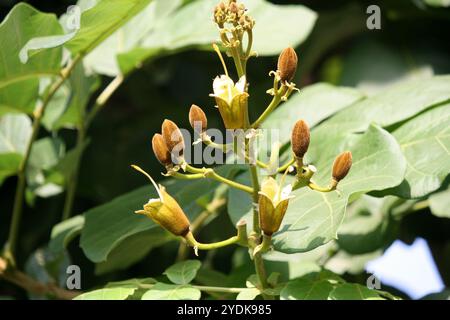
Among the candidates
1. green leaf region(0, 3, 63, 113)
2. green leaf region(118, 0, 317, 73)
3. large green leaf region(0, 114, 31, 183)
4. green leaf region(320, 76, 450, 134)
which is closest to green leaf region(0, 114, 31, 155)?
large green leaf region(0, 114, 31, 183)

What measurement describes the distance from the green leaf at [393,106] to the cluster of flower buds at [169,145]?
0.32 metres

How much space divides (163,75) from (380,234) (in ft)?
3.30

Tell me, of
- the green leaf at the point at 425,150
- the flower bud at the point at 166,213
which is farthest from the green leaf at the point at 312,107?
the flower bud at the point at 166,213

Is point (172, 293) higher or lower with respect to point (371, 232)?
higher

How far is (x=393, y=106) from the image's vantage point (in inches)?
46.1

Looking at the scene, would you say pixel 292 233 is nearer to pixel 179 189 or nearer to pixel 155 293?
pixel 155 293

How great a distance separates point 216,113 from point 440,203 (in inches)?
28.5

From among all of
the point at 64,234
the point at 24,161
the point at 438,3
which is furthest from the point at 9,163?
the point at 438,3

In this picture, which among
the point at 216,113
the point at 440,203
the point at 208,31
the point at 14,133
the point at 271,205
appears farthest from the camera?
the point at 216,113

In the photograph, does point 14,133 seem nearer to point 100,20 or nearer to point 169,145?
point 100,20

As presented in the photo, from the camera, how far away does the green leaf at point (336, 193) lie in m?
0.94

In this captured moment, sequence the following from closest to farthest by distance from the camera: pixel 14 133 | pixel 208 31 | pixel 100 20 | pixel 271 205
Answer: pixel 271 205
pixel 100 20
pixel 208 31
pixel 14 133

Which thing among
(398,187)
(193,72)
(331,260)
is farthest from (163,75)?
(398,187)
